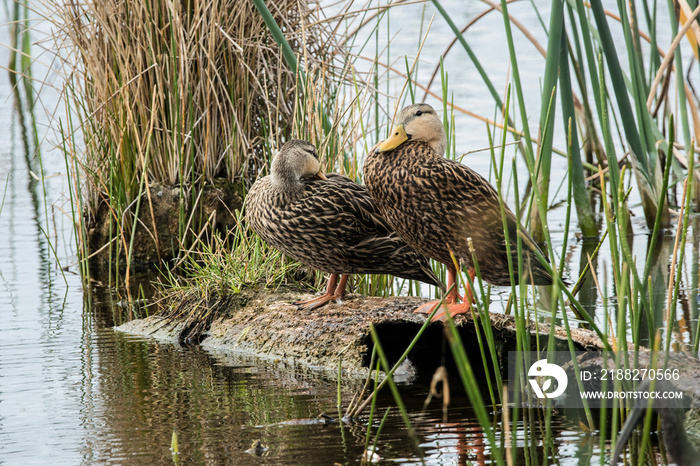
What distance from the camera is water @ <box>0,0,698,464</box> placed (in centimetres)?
288

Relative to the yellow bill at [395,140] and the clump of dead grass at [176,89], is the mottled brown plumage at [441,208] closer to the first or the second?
the yellow bill at [395,140]

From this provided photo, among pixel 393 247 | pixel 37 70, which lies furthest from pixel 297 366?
pixel 37 70

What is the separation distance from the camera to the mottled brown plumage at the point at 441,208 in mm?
3633

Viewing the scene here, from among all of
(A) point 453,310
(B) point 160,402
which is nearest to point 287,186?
(A) point 453,310

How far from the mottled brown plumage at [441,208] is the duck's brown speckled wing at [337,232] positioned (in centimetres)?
25

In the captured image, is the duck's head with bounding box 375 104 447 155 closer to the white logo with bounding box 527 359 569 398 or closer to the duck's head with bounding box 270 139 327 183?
the duck's head with bounding box 270 139 327 183

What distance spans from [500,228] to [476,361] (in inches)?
23.8

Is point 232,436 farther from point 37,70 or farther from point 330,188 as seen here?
point 37,70

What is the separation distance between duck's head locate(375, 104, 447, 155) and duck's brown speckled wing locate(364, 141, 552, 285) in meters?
0.10

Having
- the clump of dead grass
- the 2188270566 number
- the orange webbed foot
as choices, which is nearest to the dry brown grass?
the clump of dead grass

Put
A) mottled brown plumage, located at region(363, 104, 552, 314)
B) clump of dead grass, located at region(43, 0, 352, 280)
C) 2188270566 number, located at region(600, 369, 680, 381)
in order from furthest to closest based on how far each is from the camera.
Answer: clump of dead grass, located at region(43, 0, 352, 280) → mottled brown plumage, located at region(363, 104, 552, 314) → 2188270566 number, located at region(600, 369, 680, 381)

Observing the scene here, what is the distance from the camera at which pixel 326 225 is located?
4016 mm

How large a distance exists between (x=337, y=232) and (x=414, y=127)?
0.59 m

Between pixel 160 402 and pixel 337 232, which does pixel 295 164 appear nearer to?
pixel 337 232
